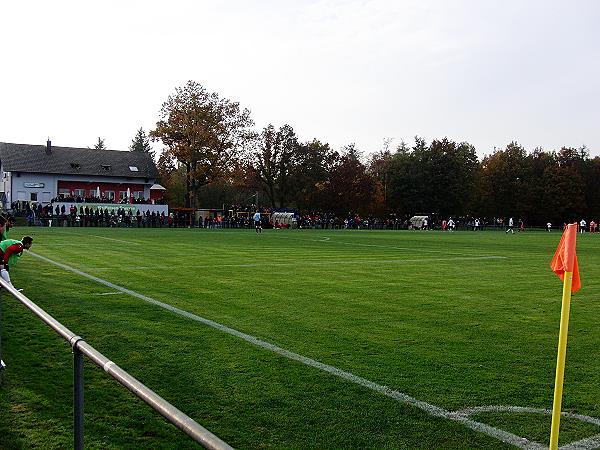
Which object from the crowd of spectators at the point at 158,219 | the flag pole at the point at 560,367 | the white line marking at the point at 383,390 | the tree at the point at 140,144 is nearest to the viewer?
the flag pole at the point at 560,367

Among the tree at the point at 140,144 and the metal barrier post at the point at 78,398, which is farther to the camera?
the tree at the point at 140,144

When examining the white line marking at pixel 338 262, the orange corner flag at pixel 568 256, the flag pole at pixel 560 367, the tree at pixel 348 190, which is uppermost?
the tree at pixel 348 190

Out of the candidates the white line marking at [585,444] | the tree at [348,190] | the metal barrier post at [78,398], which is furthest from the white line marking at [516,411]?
the tree at [348,190]

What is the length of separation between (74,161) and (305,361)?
2879 inches

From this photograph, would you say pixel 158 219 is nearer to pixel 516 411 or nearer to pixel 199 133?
pixel 199 133

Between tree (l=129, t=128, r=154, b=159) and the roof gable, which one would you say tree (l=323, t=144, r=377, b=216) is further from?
tree (l=129, t=128, r=154, b=159)

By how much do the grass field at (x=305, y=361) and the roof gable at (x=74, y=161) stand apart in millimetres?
62040

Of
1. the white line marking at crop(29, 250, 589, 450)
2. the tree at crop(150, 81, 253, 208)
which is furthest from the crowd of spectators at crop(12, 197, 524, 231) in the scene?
the white line marking at crop(29, 250, 589, 450)

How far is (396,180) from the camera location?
8781 cm

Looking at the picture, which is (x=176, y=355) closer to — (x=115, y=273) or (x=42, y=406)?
(x=42, y=406)

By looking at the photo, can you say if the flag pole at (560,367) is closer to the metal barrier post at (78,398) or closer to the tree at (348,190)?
the metal barrier post at (78,398)

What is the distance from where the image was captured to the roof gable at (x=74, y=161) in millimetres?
69812

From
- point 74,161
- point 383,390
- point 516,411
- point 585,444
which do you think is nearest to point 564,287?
point 585,444

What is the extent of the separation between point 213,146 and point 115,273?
52386 mm
